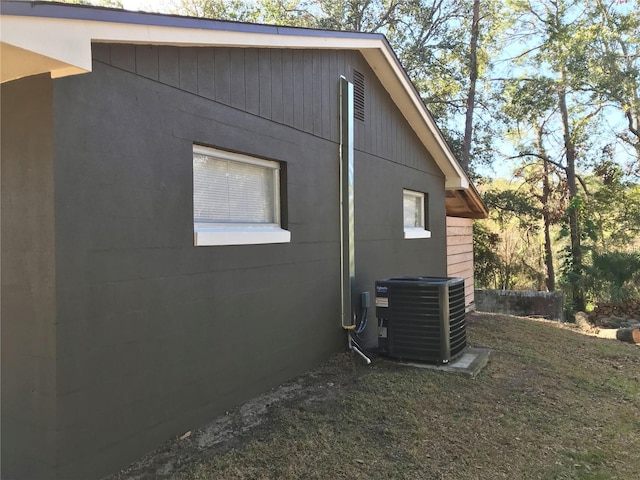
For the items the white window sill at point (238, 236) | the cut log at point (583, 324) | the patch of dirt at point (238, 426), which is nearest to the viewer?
the patch of dirt at point (238, 426)

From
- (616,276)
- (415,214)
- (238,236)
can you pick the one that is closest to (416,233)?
(415,214)

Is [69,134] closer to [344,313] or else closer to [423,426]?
[423,426]

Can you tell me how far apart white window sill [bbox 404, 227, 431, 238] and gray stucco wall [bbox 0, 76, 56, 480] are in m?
5.93

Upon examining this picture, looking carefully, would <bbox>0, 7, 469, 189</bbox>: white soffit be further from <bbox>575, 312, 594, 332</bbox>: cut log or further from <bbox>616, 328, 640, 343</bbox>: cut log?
<bbox>575, 312, 594, 332</bbox>: cut log

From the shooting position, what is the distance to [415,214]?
8.82 m

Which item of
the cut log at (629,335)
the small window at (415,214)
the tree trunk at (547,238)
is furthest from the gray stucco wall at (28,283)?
the tree trunk at (547,238)

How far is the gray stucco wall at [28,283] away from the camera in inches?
107

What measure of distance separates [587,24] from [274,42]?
16.5 metres

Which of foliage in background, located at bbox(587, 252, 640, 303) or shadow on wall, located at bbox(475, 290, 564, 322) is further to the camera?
foliage in background, located at bbox(587, 252, 640, 303)

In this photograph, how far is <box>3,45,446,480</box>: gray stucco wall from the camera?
284cm

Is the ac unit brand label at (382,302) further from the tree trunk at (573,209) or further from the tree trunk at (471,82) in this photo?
the tree trunk at (471,82)

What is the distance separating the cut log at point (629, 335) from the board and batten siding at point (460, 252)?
2.75 m

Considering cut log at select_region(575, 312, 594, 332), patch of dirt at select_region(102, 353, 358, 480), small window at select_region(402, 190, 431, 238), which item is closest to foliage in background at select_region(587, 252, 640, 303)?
cut log at select_region(575, 312, 594, 332)

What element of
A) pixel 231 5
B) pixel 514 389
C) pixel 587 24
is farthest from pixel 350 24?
pixel 514 389
